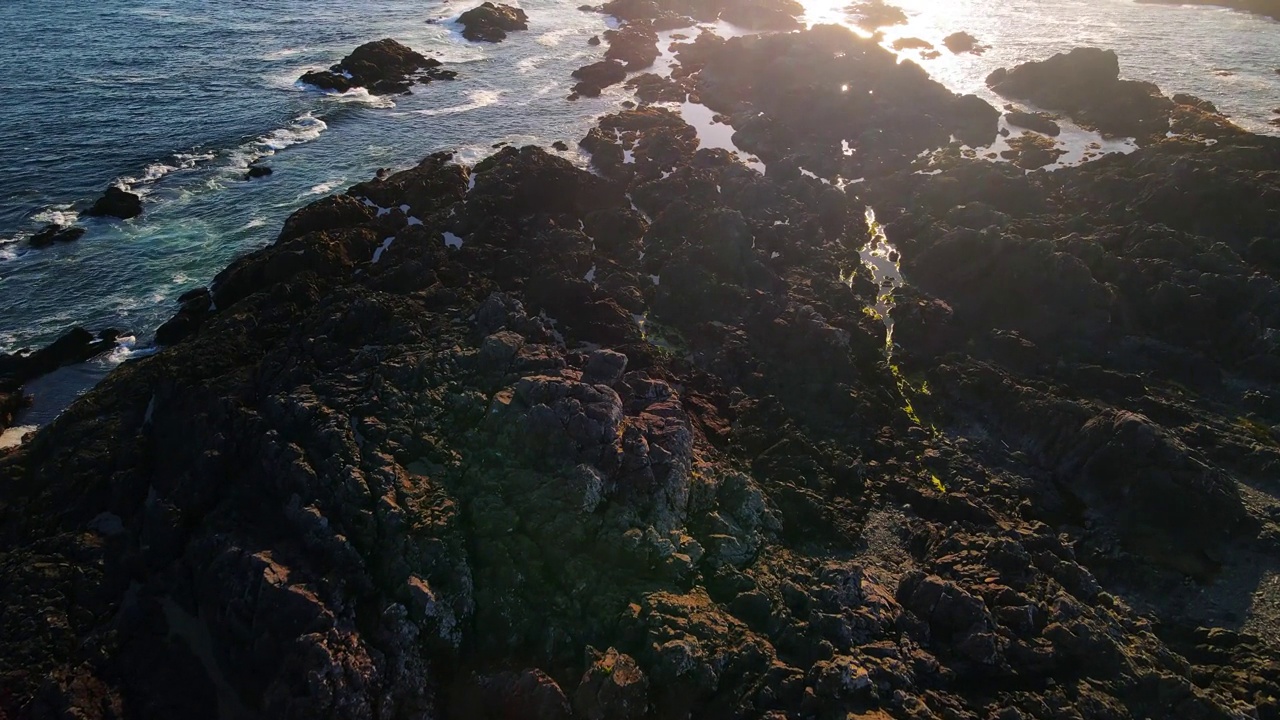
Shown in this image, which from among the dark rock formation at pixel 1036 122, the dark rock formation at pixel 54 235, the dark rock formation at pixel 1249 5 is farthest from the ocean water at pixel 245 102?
the dark rock formation at pixel 1249 5

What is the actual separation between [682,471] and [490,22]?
74.6 meters

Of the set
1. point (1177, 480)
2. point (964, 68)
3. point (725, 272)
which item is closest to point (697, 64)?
point (964, 68)

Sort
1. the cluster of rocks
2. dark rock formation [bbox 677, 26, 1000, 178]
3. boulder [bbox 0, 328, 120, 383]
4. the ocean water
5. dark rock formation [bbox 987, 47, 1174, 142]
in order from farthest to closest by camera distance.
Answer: dark rock formation [bbox 987, 47, 1174, 142], dark rock formation [bbox 677, 26, 1000, 178], the ocean water, boulder [bbox 0, 328, 120, 383], the cluster of rocks

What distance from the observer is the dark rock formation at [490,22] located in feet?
268

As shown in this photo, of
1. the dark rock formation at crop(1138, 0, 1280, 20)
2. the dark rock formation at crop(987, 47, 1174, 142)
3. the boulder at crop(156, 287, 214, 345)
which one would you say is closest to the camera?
the boulder at crop(156, 287, 214, 345)

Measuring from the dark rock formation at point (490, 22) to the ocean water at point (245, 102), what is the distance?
1790mm

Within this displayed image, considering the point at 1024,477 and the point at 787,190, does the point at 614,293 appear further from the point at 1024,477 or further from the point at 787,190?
the point at 1024,477

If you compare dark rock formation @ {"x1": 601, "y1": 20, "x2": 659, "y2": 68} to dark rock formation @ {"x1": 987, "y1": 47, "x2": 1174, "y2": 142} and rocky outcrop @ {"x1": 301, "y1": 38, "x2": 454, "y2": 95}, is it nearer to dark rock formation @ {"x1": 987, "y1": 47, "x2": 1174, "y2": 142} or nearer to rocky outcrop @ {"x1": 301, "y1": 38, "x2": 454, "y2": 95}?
rocky outcrop @ {"x1": 301, "y1": 38, "x2": 454, "y2": 95}

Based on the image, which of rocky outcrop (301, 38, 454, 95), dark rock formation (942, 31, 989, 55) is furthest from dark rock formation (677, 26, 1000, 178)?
rocky outcrop (301, 38, 454, 95)

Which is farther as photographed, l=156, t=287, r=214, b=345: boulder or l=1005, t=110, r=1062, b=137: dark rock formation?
l=1005, t=110, r=1062, b=137: dark rock formation

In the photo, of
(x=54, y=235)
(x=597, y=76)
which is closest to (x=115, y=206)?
(x=54, y=235)

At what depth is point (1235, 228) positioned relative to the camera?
145ft

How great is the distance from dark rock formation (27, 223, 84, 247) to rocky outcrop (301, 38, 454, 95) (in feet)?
96.9

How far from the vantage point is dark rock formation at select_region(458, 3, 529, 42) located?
81.6 meters
